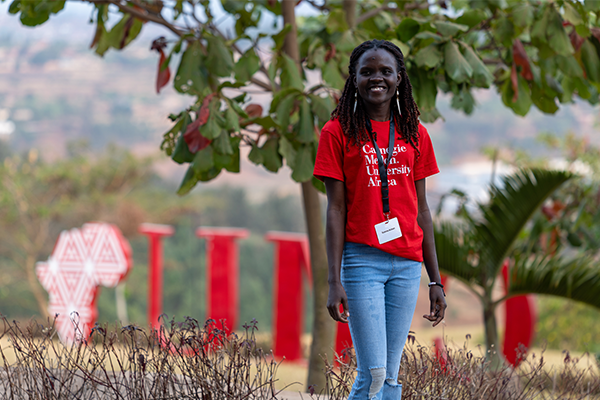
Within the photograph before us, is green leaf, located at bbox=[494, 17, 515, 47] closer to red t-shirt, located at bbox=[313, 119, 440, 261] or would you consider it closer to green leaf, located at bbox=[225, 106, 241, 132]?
green leaf, located at bbox=[225, 106, 241, 132]

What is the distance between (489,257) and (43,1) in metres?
3.55

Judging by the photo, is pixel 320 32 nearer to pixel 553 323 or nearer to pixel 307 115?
pixel 307 115

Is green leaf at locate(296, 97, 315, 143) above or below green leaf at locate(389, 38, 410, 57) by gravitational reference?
below

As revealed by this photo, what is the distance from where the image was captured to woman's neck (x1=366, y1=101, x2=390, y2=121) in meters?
2.09

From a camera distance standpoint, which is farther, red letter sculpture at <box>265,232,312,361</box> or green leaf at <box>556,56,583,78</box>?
red letter sculpture at <box>265,232,312,361</box>

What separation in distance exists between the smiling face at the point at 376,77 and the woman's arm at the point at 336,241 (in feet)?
0.93

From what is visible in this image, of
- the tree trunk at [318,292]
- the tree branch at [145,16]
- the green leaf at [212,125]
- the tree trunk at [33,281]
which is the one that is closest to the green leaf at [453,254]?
the tree trunk at [318,292]

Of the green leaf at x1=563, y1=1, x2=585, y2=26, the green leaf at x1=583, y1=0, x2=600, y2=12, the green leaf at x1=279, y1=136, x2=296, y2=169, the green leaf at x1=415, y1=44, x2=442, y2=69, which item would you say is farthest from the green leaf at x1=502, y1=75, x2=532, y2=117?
the green leaf at x1=279, y1=136, x2=296, y2=169

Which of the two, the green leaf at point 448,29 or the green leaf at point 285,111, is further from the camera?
the green leaf at point 285,111

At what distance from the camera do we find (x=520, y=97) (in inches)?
148

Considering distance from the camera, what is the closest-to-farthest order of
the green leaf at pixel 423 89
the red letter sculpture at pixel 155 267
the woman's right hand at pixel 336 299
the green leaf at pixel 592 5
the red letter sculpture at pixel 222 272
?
the woman's right hand at pixel 336 299 → the green leaf at pixel 592 5 → the green leaf at pixel 423 89 → the red letter sculpture at pixel 222 272 → the red letter sculpture at pixel 155 267

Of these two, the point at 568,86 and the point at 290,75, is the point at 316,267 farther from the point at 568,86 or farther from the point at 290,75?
the point at 568,86

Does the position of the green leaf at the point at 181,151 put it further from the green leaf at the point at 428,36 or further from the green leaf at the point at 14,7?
the green leaf at the point at 14,7

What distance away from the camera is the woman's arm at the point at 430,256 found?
2129 mm
